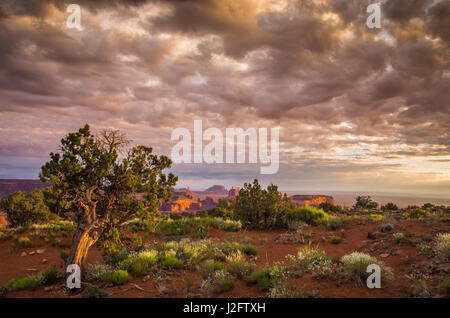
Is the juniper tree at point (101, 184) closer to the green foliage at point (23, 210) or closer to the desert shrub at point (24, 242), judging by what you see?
the desert shrub at point (24, 242)

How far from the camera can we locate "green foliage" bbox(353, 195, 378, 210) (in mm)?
36906

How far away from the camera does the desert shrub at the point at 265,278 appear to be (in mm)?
6734

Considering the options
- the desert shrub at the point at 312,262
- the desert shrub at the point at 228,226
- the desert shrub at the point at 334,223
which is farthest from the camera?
the desert shrub at the point at 228,226

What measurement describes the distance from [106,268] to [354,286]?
8.66m

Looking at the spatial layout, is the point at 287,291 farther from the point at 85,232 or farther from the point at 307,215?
the point at 307,215

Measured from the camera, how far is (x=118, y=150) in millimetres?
8719

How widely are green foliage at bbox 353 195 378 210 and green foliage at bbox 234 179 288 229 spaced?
2372cm

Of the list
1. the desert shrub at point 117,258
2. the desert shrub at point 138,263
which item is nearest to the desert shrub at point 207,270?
the desert shrub at point 138,263

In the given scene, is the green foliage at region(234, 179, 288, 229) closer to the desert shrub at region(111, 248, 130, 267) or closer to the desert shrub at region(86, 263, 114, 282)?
the desert shrub at region(111, 248, 130, 267)

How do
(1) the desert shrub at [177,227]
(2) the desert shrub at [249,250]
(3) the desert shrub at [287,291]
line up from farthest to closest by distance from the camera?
1. (1) the desert shrub at [177,227]
2. (2) the desert shrub at [249,250]
3. (3) the desert shrub at [287,291]

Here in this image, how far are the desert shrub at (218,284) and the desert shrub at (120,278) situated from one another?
9.33 feet
